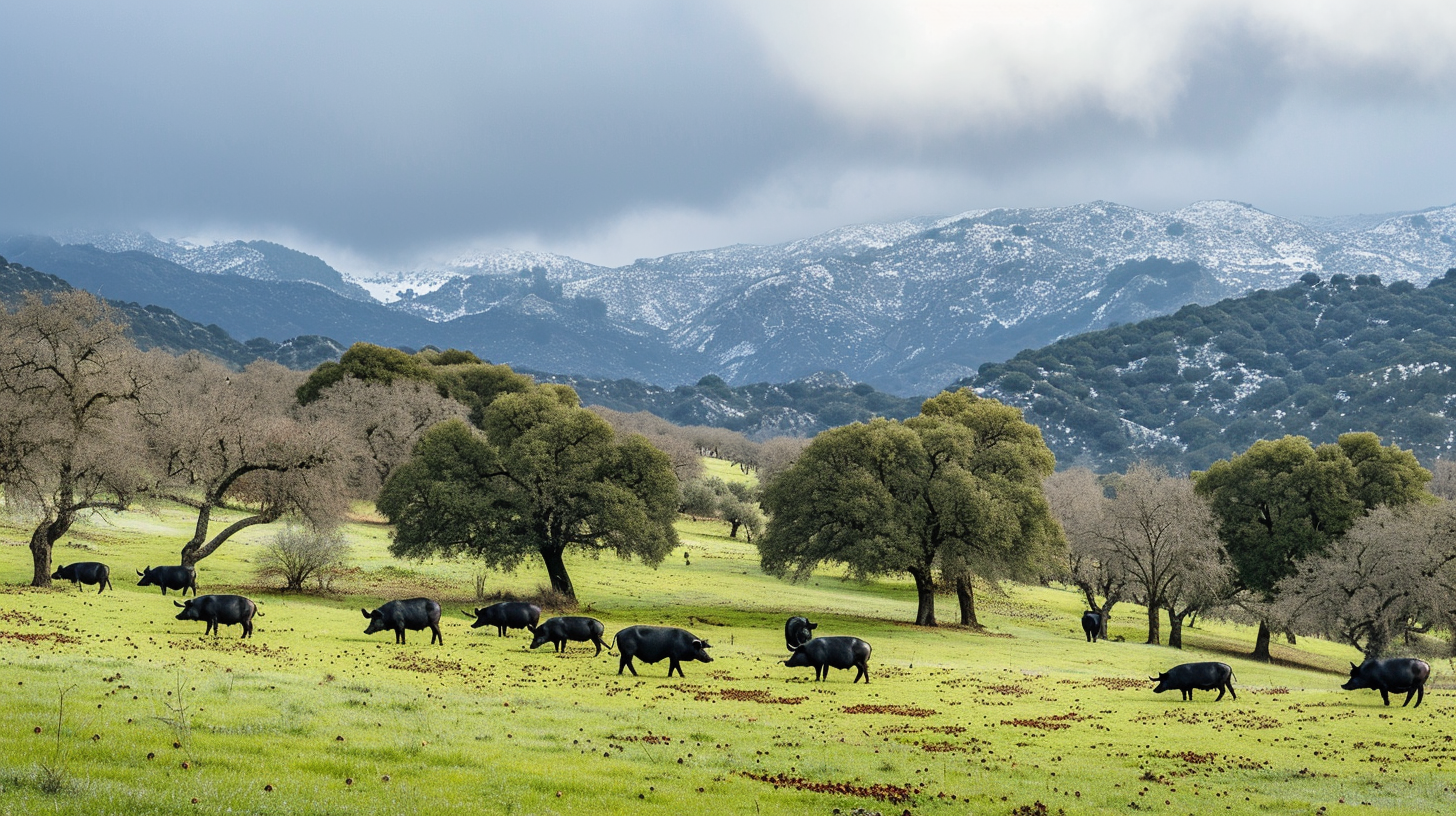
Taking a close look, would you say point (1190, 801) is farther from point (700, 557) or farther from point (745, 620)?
point (700, 557)

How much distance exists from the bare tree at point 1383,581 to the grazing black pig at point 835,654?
33.2m

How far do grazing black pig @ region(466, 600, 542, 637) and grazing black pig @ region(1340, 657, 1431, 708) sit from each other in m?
29.8

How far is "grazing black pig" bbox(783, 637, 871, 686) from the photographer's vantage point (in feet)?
104

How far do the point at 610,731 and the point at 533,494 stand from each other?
3523 centimetres

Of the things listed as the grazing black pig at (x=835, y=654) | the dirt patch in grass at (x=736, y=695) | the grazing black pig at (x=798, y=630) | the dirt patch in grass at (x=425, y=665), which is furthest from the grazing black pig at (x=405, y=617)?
the grazing black pig at (x=798, y=630)

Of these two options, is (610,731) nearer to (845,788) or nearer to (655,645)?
(845,788)

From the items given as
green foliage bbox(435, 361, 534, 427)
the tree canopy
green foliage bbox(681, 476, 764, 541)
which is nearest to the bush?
the tree canopy

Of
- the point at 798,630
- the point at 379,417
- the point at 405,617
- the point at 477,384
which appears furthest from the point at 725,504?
the point at 405,617

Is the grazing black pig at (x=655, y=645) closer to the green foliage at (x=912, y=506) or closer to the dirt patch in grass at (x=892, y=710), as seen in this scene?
the dirt patch in grass at (x=892, y=710)

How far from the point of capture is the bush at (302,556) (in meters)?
49.2

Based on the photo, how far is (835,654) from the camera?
1252 inches

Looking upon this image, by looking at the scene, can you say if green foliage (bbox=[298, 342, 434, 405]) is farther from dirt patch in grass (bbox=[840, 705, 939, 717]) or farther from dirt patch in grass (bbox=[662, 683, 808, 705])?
dirt patch in grass (bbox=[840, 705, 939, 717])

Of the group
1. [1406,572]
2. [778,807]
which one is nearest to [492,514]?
[778,807]

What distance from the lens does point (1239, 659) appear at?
54969 millimetres
